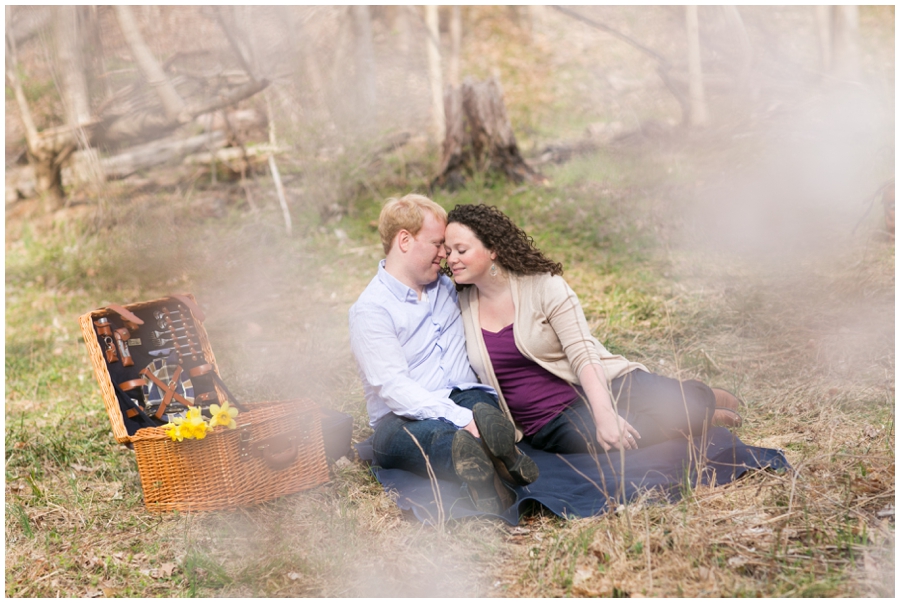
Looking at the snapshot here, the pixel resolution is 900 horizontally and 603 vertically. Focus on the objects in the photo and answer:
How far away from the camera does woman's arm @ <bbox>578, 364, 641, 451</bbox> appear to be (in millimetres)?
2998

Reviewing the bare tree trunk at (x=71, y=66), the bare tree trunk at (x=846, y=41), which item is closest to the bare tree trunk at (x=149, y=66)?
the bare tree trunk at (x=71, y=66)

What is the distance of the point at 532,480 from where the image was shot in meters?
2.88

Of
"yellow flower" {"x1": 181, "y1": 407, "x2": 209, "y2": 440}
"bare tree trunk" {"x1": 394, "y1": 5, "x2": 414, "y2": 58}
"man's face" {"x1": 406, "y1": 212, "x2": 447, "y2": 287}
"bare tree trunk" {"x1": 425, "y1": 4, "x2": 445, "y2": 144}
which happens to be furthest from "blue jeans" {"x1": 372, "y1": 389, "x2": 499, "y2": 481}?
"bare tree trunk" {"x1": 394, "y1": 5, "x2": 414, "y2": 58}

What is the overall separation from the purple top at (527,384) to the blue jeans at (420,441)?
0.12 metres

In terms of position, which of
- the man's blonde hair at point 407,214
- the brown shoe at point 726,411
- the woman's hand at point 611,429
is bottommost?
the brown shoe at point 726,411

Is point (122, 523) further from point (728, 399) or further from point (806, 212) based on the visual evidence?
point (806, 212)

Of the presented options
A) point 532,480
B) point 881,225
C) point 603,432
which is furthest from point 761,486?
point 881,225

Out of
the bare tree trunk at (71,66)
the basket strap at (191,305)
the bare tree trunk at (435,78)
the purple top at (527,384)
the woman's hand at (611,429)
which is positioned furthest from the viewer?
the bare tree trunk at (435,78)

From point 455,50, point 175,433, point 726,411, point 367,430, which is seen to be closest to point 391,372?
point 175,433

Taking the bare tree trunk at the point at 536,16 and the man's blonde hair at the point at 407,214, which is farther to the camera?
the bare tree trunk at the point at 536,16

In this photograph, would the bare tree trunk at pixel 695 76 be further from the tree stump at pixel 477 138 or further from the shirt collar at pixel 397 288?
the shirt collar at pixel 397 288

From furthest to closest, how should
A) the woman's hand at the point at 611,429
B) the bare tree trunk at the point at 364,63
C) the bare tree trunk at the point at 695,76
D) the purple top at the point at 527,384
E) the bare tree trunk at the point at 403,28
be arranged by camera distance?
the bare tree trunk at the point at 403,28 < the bare tree trunk at the point at 695,76 < the bare tree trunk at the point at 364,63 < the purple top at the point at 527,384 < the woman's hand at the point at 611,429

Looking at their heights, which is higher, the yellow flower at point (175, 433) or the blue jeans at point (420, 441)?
the yellow flower at point (175, 433)

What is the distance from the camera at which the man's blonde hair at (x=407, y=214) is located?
3156 mm
